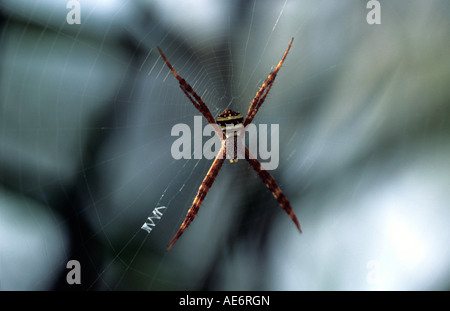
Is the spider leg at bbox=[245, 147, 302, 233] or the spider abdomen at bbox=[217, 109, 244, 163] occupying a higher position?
the spider abdomen at bbox=[217, 109, 244, 163]

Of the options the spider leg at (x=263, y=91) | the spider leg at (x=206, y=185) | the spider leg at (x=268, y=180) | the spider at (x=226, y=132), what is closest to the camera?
the spider at (x=226, y=132)

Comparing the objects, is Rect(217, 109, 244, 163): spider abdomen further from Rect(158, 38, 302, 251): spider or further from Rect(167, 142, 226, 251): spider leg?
Rect(167, 142, 226, 251): spider leg

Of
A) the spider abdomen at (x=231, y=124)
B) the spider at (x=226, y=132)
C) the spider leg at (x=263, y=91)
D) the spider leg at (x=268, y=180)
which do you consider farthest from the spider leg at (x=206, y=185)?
the spider leg at (x=263, y=91)

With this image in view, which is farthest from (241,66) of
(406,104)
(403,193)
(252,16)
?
(403,193)

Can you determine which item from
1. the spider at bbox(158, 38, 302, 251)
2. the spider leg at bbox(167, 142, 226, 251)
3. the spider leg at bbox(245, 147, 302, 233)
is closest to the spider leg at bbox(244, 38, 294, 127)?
the spider at bbox(158, 38, 302, 251)

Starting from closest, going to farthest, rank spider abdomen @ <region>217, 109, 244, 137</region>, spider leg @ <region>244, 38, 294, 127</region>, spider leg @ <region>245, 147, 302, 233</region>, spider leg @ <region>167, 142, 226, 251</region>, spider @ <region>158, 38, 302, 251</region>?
spider @ <region>158, 38, 302, 251</region> < spider leg @ <region>244, 38, 294, 127</region> < spider abdomen @ <region>217, 109, 244, 137</region> < spider leg @ <region>167, 142, 226, 251</region> < spider leg @ <region>245, 147, 302, 233</region>

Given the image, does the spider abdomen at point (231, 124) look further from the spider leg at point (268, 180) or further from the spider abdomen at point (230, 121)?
the spider leg at point (268, 180)

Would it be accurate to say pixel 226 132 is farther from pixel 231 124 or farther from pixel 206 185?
pixel 206 185
